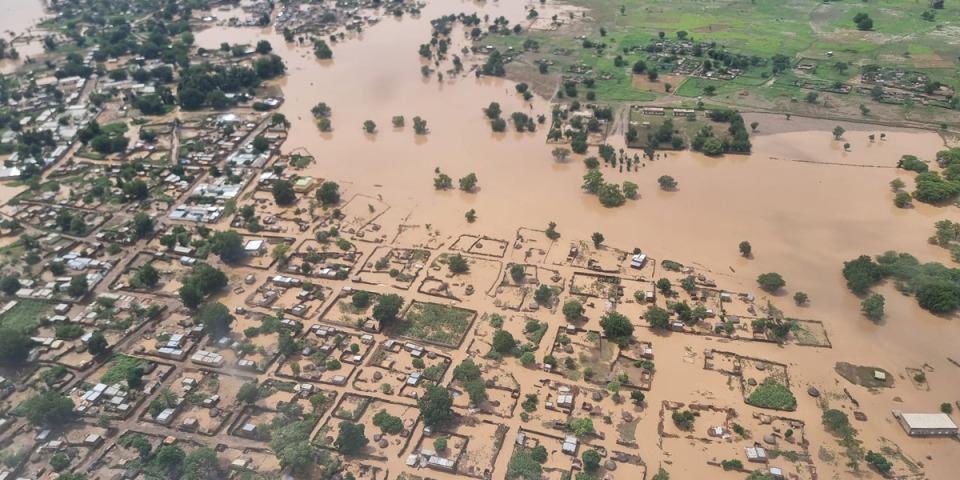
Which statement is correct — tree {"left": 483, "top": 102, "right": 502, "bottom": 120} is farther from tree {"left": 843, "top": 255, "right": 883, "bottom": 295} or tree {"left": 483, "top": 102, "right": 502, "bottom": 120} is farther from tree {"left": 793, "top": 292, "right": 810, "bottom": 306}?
tree {"left": 843, "top": 255, "right": 883, "bottom": 295}

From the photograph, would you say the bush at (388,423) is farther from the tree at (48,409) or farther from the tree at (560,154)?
the tree at (560,154)

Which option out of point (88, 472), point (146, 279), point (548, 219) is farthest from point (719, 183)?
point (88, 472)

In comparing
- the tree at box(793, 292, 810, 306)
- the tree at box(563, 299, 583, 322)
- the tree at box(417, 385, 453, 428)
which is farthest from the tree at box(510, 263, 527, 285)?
the tree at box(793, 292, 810, 306)

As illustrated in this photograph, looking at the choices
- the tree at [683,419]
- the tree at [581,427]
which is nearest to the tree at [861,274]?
the tree at [683,419]

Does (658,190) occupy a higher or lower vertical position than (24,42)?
lower

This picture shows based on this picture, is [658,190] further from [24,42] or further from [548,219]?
[24,42]

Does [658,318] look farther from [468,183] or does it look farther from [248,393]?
[248,393]
